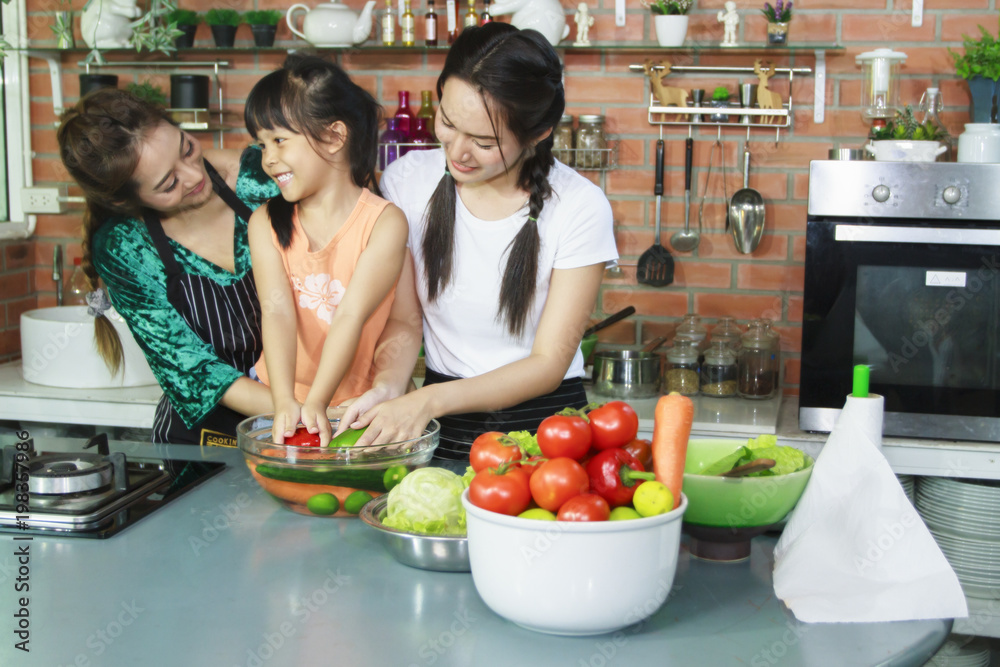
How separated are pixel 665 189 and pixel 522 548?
1.96m

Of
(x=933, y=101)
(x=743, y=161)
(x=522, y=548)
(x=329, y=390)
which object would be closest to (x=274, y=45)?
(x=743, y=161)

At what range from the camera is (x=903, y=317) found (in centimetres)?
211

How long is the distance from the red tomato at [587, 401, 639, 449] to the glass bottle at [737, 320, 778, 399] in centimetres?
158

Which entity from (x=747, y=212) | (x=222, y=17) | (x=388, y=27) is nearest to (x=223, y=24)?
(x=222, y=17)

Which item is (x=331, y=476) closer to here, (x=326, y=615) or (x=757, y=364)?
(x=326, y=615)

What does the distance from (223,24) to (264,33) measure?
0.42ft

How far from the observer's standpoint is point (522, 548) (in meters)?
0.80

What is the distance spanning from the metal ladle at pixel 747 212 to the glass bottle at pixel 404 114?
0.94 metres

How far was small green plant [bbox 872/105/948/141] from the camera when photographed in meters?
2.19

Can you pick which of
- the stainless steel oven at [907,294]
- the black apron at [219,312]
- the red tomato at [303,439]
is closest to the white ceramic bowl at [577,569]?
the red tomato at [303,439]

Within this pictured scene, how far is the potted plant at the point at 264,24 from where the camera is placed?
263 centimetres

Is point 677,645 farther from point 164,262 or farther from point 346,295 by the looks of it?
point 164,262

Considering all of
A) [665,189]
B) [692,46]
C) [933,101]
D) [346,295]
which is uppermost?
[692,46]

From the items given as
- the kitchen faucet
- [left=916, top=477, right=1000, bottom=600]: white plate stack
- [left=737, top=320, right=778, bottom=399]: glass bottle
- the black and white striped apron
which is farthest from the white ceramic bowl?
the kitchen faucet
